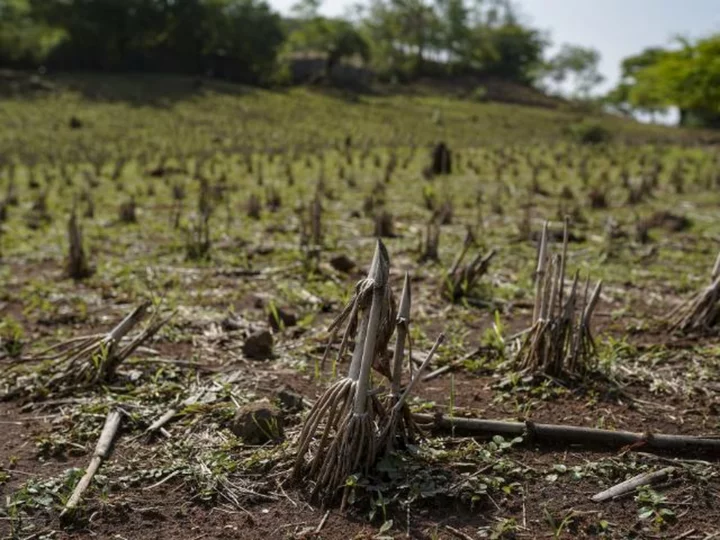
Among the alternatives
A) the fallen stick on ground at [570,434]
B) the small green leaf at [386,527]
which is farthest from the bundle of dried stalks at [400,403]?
the small green leaf at [386,527]

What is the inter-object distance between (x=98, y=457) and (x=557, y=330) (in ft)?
7.31

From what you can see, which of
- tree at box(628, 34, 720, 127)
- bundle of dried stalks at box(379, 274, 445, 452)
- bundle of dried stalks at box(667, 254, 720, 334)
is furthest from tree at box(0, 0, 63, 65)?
bundle of dried stalks at box(379, 274, 445, 452)

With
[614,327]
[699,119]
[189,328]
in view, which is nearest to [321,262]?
[189,328]

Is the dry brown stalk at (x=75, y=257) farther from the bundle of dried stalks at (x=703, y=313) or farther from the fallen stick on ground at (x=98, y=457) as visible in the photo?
the bundle of dried stalks at (x=703, y=313)

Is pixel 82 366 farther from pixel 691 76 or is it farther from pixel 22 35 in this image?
pixel 22 35

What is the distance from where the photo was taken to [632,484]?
2912 mm

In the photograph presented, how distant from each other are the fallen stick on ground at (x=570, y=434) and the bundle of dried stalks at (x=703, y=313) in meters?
1.59

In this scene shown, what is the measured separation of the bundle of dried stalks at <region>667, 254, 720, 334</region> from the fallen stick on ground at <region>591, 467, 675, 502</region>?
1.84m

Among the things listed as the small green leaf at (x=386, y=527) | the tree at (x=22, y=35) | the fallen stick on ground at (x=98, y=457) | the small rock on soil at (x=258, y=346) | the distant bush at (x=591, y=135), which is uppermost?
the tree at (x=22, y=35)

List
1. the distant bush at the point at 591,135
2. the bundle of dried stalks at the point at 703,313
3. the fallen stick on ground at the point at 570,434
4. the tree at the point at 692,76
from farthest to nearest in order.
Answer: the distant bush at the point at 591,135 → the tree at the point at 692,76 → the bundle of dried stalks at the point at 703,313 → the fallen stick on ground at the point at 570,434

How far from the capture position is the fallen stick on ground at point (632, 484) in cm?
287

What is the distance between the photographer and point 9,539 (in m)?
2.73

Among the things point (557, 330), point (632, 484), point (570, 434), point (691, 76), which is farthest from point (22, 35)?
point (632, 484)

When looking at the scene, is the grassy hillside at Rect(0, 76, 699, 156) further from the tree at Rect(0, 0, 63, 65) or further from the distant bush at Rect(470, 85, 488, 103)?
the tree at Rect(0, 0, 63, 65)
